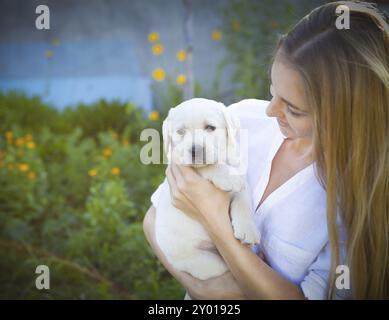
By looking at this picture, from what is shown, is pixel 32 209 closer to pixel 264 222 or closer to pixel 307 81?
pixel 264 222

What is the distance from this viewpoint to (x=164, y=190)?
88.4 inches

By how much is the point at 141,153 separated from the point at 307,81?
6.73ft

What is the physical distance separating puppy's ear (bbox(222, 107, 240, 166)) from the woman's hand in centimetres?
15

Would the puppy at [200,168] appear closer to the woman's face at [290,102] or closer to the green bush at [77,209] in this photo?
the woman's face at [290,102]

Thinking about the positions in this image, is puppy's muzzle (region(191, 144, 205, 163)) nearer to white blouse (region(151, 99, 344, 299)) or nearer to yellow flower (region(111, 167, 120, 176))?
white blouse (region(151, 99, 344, 299))

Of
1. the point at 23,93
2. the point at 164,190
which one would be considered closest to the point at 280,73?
the point at 164,190

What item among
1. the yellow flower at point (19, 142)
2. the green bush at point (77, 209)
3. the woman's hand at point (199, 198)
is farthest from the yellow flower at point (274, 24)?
the woman's hand at point (199, 198)

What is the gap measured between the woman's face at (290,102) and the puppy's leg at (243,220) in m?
0.32

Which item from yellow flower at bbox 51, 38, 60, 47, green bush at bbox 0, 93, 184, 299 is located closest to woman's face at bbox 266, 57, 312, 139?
green bush at bbox 0, 93, 184, 299

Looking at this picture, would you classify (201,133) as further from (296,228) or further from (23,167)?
(23,167)

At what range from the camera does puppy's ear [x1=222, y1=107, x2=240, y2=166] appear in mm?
2068

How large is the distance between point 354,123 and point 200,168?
610 millimetres

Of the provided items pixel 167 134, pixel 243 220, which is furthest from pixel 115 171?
pixel 243 220

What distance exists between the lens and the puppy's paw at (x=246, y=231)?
1.91 m
